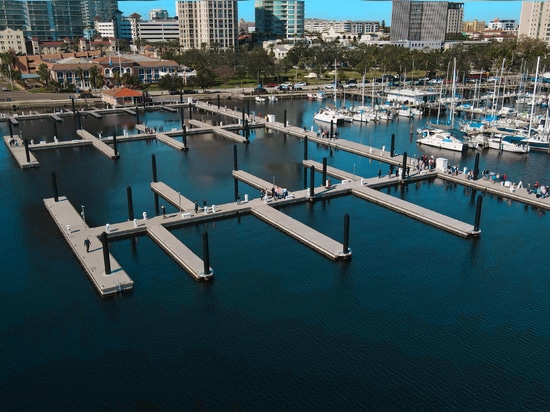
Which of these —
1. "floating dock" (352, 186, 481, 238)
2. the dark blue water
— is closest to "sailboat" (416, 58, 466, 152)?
the dark blue water

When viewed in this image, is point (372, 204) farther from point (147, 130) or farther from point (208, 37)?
point (208, 37)

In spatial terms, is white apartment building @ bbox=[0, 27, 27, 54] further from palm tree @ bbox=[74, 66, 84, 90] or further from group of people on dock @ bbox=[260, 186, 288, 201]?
group of people on dock @ bbox=[260, 186, 288, 201]

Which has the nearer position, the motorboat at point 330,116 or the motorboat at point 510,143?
the motorboat at point 510,143

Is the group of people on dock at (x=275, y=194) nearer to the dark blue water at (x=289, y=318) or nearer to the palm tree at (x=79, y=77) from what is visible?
the dark blue water at (x=289, y=318)

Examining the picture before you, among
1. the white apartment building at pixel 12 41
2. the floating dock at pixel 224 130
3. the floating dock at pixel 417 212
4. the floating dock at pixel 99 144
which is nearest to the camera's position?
the floating dock at pixel 417 212

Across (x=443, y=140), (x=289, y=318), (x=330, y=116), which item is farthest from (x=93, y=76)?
(x=289, y=318)

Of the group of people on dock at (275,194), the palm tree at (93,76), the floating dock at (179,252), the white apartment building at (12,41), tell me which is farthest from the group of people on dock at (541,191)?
the white apartment building at (12,41)
